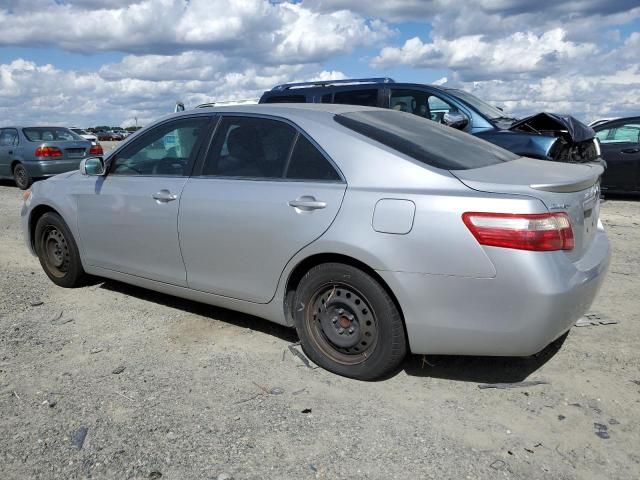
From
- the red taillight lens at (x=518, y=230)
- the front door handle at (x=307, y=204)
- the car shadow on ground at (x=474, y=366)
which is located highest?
the front door handle at (x=307, y=204)

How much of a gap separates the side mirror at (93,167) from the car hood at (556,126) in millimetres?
5174

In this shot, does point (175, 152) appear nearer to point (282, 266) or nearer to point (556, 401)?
point (282, 266)

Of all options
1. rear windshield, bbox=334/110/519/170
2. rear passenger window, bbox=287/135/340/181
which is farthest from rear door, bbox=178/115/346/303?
rear windshield, bbox=334/110/519/170

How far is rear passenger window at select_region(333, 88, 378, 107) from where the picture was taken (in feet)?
29.3

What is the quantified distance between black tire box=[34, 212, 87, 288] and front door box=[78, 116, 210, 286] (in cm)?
25

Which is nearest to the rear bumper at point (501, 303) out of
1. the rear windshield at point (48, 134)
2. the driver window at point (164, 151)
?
the driver window at point (164, 151)

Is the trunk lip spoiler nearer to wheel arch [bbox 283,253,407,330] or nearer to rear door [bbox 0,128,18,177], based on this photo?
wheel arch [bbox 283,253,407,330]

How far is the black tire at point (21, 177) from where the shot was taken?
14.0 metres

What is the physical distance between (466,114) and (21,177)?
10717 mm

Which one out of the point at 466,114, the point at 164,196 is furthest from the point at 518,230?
the point at 466,114

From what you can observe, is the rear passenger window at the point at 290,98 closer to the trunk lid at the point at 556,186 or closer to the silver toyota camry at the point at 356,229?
the silver toyota camry at the point at 356,229

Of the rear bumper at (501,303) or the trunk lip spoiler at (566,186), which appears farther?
the trunk lip spoiler at (566,186)

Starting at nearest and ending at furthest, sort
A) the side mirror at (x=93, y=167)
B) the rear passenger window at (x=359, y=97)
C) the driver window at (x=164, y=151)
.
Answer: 1. the driver window at (x=164, y=151)
2. the side mirror at (x=93, y=167)
3. the rear passenger window at (x=359, y=97)

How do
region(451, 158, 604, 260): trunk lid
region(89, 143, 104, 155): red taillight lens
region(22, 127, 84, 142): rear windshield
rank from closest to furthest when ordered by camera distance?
region(451, 158, 604, 260): trunk lid < region(22, 127, 84, 142): rear windshield < region(89, 143, 104, 155): red taillight lens
